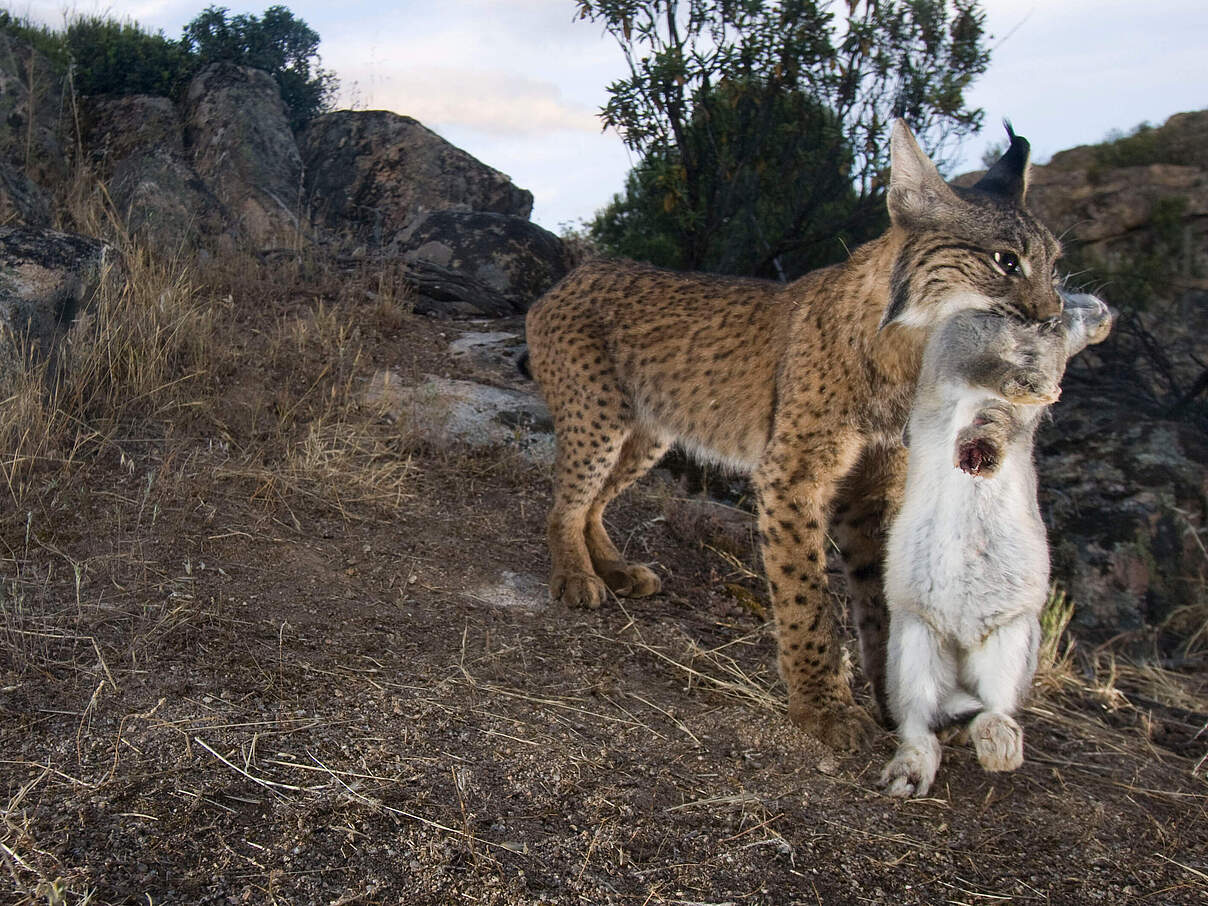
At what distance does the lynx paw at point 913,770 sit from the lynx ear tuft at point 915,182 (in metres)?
A: 1.71

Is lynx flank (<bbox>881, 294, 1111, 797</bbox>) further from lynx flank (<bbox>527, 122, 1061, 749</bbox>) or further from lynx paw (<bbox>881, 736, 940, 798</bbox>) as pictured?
lynx flank (<bbox>527, 122, 1061, 749</bbox>)

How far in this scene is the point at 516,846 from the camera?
2.63m

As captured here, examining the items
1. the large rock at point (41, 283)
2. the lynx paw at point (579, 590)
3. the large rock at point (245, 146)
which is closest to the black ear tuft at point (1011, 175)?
the lynx paw at point (579, 590)

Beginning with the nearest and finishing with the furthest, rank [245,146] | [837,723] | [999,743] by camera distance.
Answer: [999,743]
[837,723]
[245,146]

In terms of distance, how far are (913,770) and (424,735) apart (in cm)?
146

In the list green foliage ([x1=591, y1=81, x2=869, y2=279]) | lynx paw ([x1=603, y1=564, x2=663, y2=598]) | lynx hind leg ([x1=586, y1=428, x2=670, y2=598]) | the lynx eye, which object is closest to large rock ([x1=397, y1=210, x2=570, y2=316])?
green foliage ([x1=591, y1=81, x2=869, y2=279])

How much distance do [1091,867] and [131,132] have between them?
35.6 feet

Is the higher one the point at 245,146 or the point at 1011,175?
the point at 245,146

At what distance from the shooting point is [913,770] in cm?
324

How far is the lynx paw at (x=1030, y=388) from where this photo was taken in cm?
277

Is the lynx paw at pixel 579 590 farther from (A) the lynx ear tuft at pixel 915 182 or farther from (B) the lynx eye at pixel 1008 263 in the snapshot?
(B) the lynx eye at pixel 1008 263

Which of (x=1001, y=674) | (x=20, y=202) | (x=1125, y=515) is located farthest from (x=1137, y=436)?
(x=20, y=202)

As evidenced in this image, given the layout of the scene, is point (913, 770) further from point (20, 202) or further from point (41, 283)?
point (20, 202)

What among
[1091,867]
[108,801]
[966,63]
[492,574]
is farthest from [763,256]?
[108,801]
